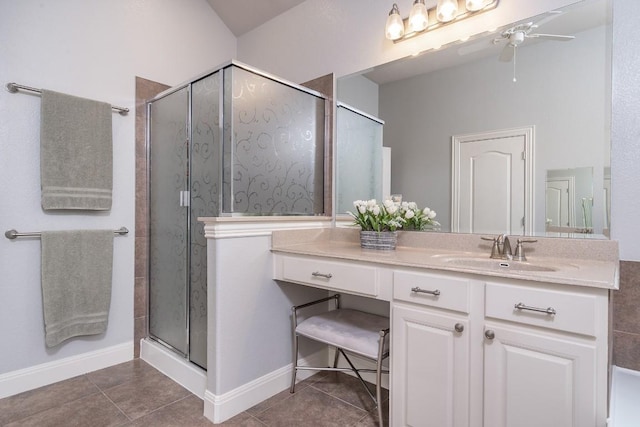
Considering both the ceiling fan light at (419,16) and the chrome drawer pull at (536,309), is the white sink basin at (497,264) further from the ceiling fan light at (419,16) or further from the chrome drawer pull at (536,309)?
the ceiling fan light at (419,16)

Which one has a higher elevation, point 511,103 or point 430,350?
point 511,103

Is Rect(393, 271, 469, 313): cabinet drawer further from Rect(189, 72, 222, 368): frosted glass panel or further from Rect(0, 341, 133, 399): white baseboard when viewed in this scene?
Rect(0, 341, 133, 399): white baseboard

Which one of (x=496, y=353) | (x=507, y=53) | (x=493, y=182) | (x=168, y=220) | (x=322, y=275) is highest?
(x=507, y=53)

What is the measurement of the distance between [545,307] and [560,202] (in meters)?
0.70

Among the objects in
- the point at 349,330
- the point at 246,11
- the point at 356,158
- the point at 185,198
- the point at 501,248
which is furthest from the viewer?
the point at 246,11

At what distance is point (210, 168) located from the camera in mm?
1929

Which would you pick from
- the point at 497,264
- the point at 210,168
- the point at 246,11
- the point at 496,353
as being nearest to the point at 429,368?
the point at 496,353

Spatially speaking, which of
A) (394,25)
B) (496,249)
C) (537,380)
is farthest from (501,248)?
(394,25)

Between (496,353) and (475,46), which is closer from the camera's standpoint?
(496,353)

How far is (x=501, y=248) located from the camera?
1.57 metres

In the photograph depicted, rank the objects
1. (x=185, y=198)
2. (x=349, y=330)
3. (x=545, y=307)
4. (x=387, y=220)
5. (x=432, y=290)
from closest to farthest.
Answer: (x=545, y=307)
(x=432, y=290)
(x=349, y=330)
(x=387, y=220)
(x=185, y=198)

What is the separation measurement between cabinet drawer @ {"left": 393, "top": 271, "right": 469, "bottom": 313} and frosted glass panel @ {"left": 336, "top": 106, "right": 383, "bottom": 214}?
33.0 inches

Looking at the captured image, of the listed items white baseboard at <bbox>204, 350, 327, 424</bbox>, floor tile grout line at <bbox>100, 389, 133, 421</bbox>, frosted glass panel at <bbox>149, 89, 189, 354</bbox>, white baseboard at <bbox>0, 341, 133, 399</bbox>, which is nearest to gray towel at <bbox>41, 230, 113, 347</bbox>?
white baseboard at <bbox>0, 341, 133, 399</bbox>

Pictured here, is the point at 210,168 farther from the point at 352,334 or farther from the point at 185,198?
the point at 352,334
